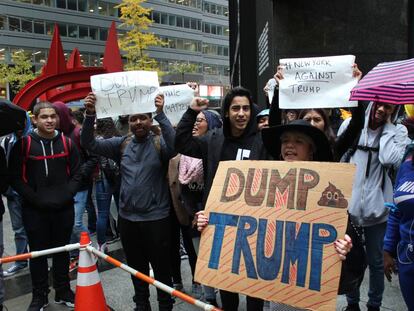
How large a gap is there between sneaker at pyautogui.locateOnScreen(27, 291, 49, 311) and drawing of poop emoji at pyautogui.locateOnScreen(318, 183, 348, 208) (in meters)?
3.26

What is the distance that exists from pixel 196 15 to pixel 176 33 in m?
5.65

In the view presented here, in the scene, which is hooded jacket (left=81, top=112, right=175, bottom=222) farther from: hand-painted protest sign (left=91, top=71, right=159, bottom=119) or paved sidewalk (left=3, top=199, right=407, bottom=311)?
paved sidewalk (left=3, top=199, right=407, bottom=311)

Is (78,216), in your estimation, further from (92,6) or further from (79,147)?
(92,6)

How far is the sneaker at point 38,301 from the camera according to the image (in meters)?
4.27

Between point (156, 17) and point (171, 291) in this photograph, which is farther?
point (156, 17)

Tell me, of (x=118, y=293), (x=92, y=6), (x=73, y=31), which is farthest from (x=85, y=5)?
(x=118, y=293)

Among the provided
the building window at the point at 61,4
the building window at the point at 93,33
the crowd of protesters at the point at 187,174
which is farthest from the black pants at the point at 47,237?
the building window at the point at 93,33

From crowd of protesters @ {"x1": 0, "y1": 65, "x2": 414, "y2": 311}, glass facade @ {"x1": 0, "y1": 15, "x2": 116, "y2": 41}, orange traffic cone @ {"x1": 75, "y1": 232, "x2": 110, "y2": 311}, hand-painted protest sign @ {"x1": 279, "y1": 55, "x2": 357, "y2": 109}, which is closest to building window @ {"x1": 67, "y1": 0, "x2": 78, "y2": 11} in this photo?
glass facade @ {"x1": 0, "y1": 15, "x2": 116, "y2": 41}

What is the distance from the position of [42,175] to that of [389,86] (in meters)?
3.27

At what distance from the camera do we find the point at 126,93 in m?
3.75

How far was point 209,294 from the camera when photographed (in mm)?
4285

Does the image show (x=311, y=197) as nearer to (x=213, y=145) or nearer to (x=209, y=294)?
(x=213, y=145)

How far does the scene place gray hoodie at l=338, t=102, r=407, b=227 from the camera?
12.4 ft

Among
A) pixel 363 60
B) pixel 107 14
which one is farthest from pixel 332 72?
pixel 107 14
